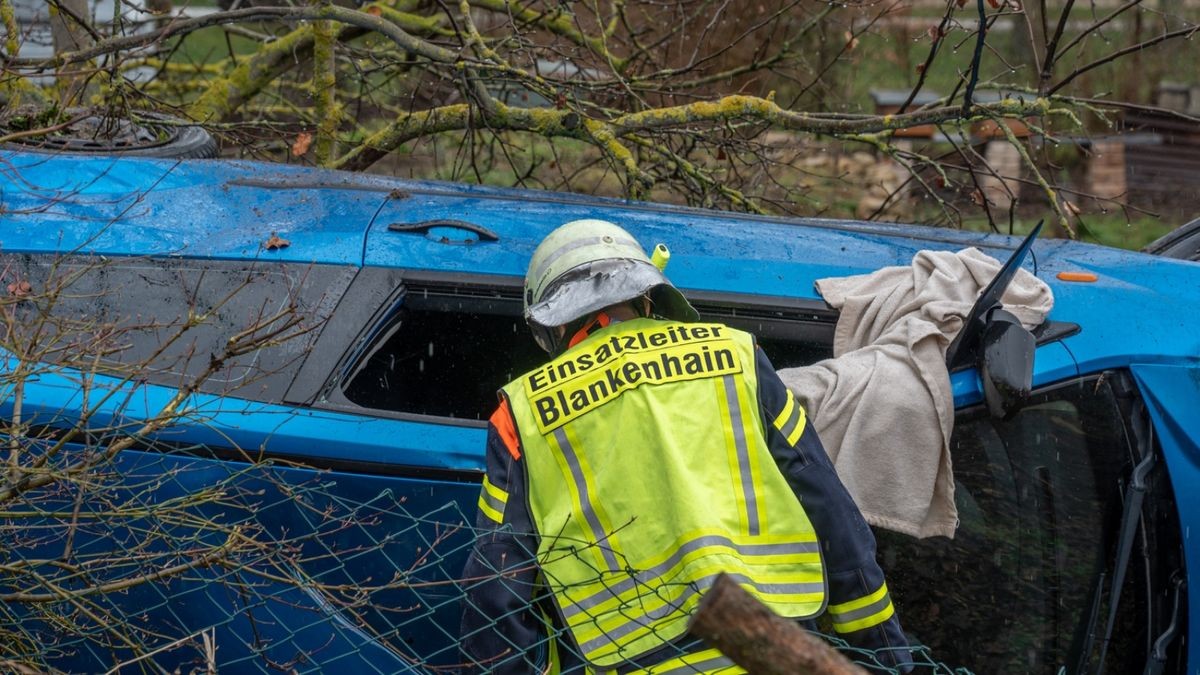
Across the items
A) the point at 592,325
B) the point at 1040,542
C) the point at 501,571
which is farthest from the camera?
the point at 1040,542

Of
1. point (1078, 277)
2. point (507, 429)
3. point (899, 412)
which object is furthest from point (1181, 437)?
point (507, 429)

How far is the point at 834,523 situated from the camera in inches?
107

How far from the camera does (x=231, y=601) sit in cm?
299

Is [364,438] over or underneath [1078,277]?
underneath

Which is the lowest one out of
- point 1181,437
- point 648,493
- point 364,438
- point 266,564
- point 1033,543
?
point 266,564

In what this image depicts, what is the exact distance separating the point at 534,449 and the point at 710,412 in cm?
38

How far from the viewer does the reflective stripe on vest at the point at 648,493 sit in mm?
2631

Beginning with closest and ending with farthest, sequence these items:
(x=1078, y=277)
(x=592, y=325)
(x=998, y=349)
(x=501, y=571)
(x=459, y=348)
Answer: (x=501, y=571) → (x=592, y=325) → (x=998, y=349) → (x=1078, y=277) → (x=459, y=348)

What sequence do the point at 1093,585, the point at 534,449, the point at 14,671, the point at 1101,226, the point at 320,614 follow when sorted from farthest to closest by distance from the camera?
1. the point at 1101,226
2. the point at 1093,585
3. the point at 320,614
4. the point at 534,449
5. the point at 14,671

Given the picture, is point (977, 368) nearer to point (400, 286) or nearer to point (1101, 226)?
point (400, 286)

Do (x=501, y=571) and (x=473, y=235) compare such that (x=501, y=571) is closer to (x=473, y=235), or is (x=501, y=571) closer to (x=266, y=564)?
(x=266, y=564)

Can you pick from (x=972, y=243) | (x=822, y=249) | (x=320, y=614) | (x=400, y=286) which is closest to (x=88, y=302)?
(x=400, y=286)

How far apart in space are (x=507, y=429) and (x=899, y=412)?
946 mm

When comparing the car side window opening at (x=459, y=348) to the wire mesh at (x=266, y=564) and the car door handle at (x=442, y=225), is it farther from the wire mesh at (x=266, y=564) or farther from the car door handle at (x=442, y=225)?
the wire mesh at (x=266, y=564)
